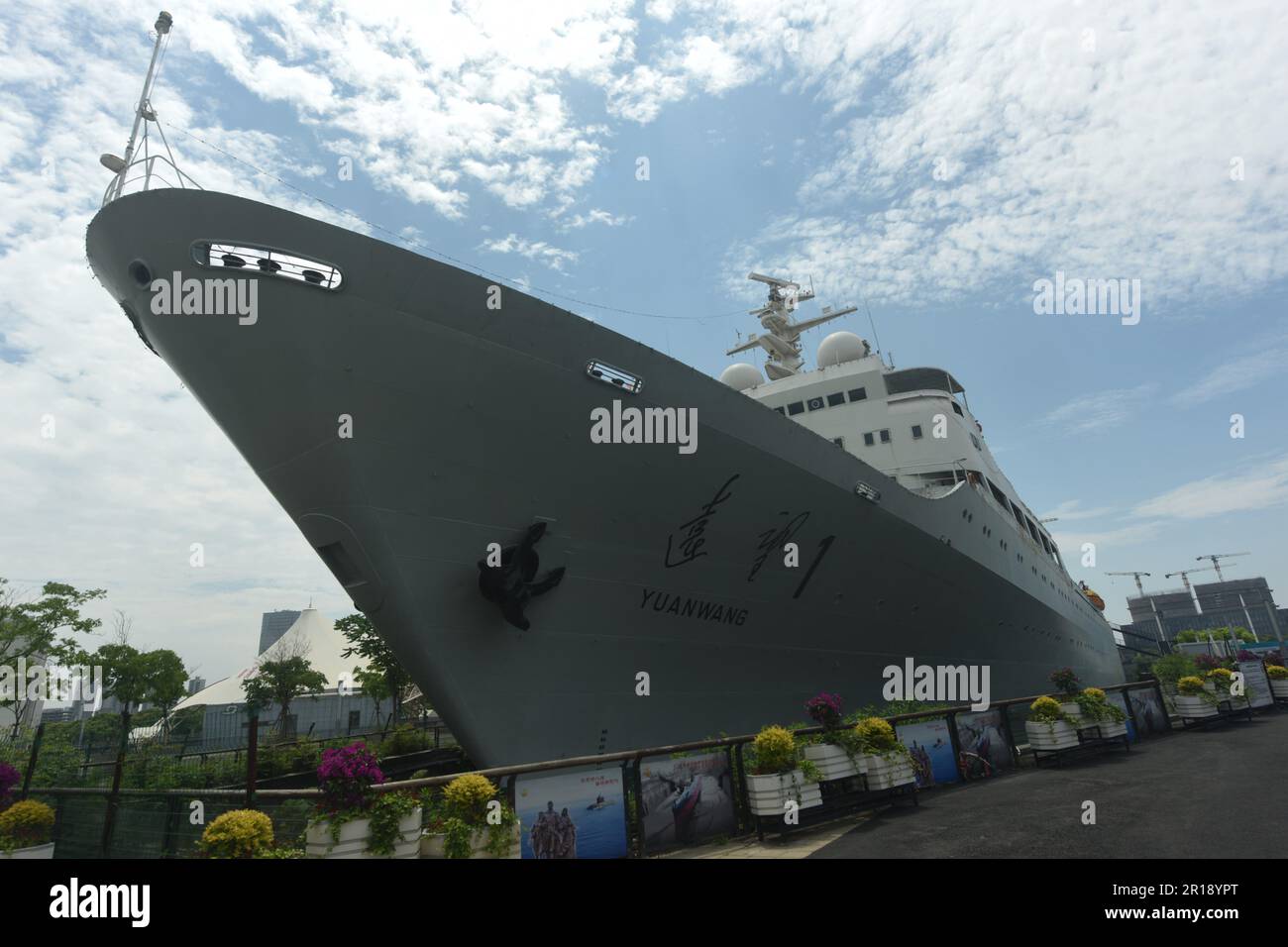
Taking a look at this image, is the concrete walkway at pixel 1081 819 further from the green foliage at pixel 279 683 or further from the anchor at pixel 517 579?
the green foliage at pixel 279 683

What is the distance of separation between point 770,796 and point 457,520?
511cm

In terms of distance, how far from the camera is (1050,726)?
11.5m

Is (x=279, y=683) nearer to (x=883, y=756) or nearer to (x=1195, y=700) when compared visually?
(x=883, y=756)

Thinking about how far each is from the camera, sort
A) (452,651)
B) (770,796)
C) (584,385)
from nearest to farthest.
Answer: (770,796) < (452,651) < (584,385)

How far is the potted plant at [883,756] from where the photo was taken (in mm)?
8617

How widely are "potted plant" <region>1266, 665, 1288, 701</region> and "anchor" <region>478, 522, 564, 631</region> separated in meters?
22.6

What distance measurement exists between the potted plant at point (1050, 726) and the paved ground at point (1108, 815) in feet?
1.35

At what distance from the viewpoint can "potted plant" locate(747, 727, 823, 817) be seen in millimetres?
7562

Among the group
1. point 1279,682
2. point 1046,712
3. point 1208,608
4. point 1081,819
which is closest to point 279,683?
point 1046,712

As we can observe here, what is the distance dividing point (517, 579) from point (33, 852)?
5.78 metres

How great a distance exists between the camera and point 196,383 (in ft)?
26.1

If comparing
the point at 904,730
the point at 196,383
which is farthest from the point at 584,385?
the point at 904,730
